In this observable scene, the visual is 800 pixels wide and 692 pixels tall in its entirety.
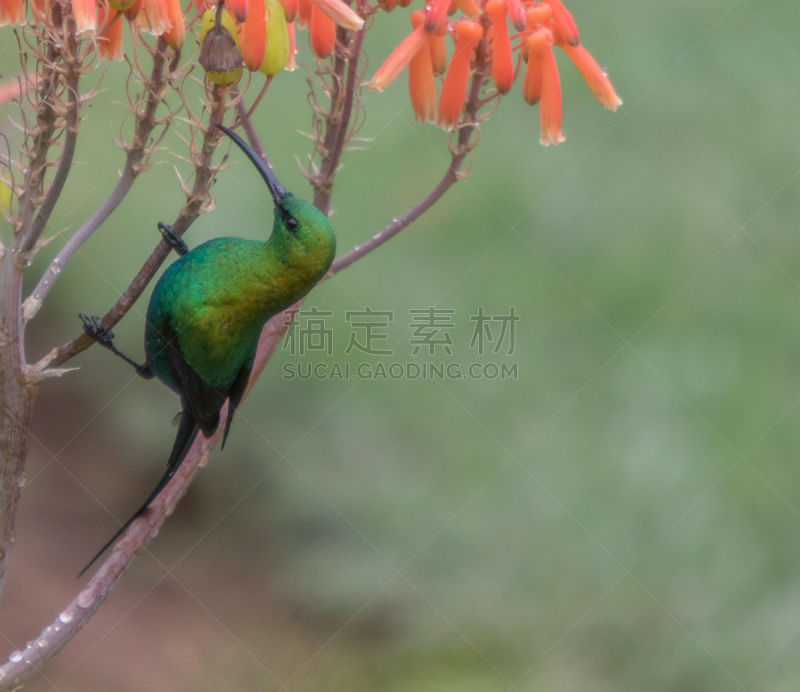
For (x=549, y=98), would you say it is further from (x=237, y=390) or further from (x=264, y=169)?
(x=237, y=390)

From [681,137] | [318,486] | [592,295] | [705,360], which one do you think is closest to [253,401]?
[318,486]

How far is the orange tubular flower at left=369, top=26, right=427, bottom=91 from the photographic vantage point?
112cm

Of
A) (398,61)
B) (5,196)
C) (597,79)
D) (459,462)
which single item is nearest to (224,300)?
(5,196)

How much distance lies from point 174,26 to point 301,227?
32cm

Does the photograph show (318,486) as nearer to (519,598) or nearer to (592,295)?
(519,598)

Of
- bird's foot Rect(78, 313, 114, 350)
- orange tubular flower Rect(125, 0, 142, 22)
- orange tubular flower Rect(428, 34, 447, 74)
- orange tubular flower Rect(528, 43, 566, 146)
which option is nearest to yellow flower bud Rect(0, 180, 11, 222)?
bird's foot Rect(78, 313, 114, 350)

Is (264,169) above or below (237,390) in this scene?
above

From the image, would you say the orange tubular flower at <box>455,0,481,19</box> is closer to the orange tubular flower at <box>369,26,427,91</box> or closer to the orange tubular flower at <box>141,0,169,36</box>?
the orange tubular flower at <box>369,26,427,91</box>

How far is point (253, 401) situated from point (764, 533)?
193cm

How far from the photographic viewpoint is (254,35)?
96cm

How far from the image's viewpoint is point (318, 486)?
9.80ft

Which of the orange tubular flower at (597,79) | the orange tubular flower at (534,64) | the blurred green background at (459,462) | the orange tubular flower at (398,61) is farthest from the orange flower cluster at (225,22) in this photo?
the blurred green background at (459,462)

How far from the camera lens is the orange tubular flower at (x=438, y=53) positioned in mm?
1176

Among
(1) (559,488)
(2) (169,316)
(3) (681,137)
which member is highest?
(2) (169,316)
